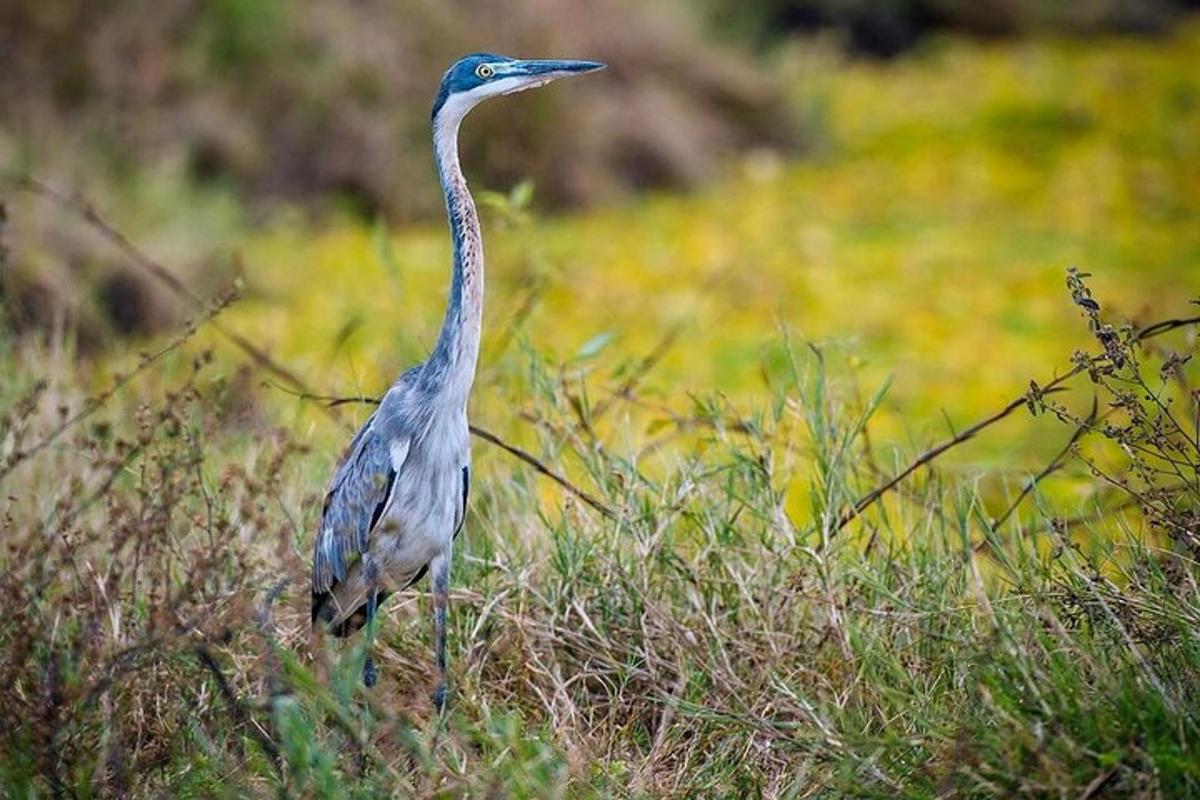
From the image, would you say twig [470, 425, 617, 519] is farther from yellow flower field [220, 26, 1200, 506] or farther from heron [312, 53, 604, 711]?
yellow flower field [220, 26, 1200, 506]

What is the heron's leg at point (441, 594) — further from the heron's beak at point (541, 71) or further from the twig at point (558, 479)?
the heron's beak at point (541, 71)

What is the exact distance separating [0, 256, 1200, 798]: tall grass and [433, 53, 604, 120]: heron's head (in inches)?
27.3

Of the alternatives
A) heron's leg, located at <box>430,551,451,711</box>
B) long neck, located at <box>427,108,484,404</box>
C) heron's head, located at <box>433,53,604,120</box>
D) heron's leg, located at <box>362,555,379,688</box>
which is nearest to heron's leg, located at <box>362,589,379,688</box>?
heron's leg, located at <box>362,555,379,688</box>

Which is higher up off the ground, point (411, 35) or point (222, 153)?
point (411, 35)

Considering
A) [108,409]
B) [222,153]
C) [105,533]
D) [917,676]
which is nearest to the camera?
[917,676]

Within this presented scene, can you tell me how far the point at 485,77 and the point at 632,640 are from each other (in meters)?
1.18

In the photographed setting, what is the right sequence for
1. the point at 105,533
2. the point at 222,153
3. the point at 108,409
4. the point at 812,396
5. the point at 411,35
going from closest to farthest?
the point at 105,533 < the point at 812,396 < the point at 108,409 < the point at 222,153 < the point at 411,35

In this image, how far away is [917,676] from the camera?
3.41 metres

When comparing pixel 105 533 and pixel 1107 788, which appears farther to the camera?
pixel 105 533

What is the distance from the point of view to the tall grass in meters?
2.93

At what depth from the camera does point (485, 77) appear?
3.34 metres

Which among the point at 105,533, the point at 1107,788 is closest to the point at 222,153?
the point at 105,533

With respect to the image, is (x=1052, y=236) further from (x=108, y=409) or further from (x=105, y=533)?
(x=105, y=533)

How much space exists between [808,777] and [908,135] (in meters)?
9.52
